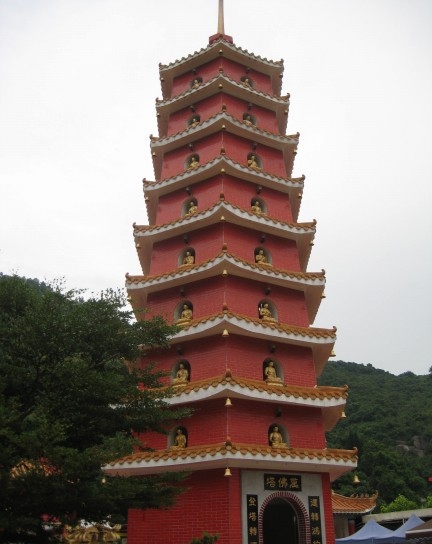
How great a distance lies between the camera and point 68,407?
9.36 meters

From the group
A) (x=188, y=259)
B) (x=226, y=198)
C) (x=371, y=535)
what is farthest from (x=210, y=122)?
(x=371, y=535)

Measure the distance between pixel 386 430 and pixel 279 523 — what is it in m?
38.9

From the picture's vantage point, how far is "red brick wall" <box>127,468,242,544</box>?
37.8 feet

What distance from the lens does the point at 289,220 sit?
17.4 m

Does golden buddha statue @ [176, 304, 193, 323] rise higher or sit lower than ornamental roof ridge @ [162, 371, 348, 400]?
higher

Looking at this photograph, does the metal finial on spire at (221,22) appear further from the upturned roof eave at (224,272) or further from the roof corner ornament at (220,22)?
the upturned roof eave at (224,272)

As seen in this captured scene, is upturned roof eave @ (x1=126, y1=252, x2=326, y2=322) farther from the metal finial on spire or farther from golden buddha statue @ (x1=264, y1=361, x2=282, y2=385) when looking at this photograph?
the metal finial on spire

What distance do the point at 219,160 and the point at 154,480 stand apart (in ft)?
31.9

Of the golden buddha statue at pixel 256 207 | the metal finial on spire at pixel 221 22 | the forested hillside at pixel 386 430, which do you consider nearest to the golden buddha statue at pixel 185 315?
the golden buddha statue at pixel 256 207

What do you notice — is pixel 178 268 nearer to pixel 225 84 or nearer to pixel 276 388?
pixel 276 388

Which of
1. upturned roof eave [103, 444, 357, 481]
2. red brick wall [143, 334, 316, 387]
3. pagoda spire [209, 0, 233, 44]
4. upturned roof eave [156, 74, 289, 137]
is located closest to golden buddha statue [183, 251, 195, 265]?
red brick wall [143, 334, 316, 387]

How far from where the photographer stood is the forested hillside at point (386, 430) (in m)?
39.0

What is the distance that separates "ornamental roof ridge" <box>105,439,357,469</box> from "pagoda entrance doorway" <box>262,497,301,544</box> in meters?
2.56

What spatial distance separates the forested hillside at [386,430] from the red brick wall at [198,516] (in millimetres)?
28535
